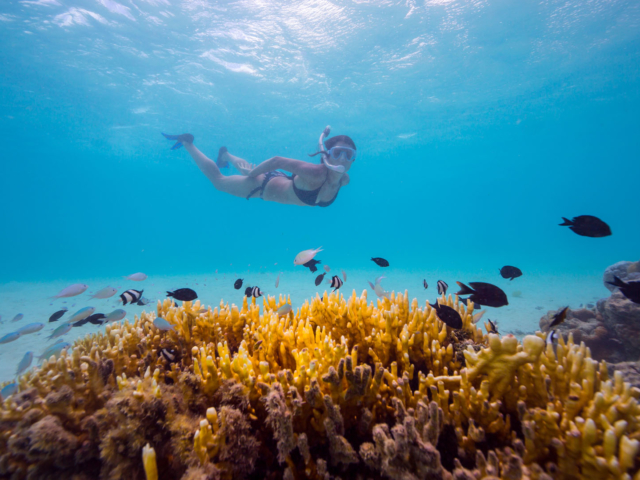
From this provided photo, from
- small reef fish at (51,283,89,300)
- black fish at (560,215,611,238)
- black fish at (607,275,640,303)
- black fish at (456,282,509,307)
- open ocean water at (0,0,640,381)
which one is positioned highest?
open ocean water at (0,0,640,381)

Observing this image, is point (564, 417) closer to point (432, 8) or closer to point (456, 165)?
point (432, 8)

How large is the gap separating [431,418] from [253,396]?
1341 mm

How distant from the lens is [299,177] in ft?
33.5

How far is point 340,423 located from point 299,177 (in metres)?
9.38

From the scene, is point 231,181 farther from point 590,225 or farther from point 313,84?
point 313,84

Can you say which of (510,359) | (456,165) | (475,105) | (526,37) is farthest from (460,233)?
(510,359)

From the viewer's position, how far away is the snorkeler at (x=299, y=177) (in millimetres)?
8891

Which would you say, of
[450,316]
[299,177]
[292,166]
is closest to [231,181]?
[292,166]

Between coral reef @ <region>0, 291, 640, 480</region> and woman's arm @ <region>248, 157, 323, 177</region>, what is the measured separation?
8198mm

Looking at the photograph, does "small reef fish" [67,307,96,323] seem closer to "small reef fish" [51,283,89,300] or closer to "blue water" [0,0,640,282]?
"small reef fish" [51,283,89,300]

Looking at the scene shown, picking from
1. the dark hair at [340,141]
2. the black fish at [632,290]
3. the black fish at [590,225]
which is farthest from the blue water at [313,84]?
the black fish at [632,290]

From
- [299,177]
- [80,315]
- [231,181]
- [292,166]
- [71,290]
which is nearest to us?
[80,315]

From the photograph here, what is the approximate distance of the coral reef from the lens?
56.8 inches

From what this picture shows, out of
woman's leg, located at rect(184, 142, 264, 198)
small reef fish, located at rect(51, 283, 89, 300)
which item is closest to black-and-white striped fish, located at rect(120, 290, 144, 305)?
small reef fish, located at rect(51, 283, 89, 300)
